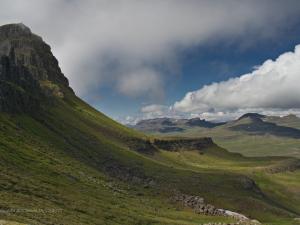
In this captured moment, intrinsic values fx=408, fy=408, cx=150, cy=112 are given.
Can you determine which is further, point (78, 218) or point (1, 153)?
point (1, 153)

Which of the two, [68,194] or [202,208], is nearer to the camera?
[68,194]

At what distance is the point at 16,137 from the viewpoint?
157250 mm

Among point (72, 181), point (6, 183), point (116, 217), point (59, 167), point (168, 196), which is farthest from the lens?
point (168, 196)

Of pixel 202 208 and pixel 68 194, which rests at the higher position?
pixel 202 208

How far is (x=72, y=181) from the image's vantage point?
438 feet

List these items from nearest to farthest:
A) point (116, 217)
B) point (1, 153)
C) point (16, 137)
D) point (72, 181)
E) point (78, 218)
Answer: point (78, 218) < point (116, 217) < point (1, 153) < point (72, 181) < point (16, 137)

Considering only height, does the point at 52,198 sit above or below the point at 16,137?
below

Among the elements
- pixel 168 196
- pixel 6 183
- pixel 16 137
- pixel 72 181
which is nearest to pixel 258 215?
pixel 168 196

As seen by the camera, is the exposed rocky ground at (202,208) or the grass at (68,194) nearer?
the grass at (68,194)

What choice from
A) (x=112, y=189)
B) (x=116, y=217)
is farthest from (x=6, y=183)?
(x=112, y=189)

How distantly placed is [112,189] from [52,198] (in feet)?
175

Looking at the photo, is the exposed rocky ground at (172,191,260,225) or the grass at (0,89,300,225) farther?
the exposed rocky ground at (172,191,260,225)

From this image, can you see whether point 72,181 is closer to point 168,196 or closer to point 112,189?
point 112,189

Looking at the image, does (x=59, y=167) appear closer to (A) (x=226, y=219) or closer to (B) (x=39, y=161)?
(B) (x=39, y=161)
